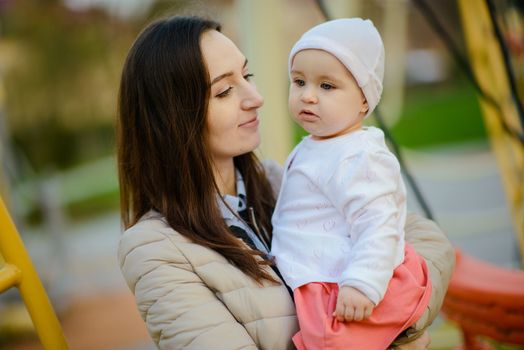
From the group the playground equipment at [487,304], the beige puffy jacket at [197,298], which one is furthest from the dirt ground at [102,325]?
the beige puffy jacket at [197,298]

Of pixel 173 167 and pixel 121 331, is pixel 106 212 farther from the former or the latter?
pixel 173 167

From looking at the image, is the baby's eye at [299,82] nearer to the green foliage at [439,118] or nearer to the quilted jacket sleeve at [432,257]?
the quilted jacket sleeve at [432,257]

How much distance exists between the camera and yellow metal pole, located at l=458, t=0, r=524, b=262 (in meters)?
2.64

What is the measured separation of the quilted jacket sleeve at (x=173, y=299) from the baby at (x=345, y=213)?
15 cm

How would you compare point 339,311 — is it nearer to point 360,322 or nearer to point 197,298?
point 360,322

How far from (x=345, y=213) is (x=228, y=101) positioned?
0.41m

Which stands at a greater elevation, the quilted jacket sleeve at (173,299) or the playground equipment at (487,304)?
the quilted jacket sleeve at (173,299)

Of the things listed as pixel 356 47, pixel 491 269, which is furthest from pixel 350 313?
pixel 491 269

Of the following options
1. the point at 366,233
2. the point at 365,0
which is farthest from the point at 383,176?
the point at 365,0

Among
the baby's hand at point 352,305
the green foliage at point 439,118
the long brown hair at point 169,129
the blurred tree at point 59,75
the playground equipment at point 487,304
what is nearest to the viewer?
the baby's hand at point 352,305

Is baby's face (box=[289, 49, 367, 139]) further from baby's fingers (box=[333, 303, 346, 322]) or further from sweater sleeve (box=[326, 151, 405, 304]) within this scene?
baby's fingers (box=[333, 303, 346, 322])

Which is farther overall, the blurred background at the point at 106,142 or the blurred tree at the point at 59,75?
the blurred tree at the point at 59,75

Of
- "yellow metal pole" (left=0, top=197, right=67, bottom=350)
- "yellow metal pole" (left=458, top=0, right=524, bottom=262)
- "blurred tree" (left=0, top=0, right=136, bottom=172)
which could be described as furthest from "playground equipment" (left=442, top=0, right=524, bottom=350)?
"blurred tree" (left=0, top=0, right=136, bottom=172)

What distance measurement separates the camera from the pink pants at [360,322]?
4.09 ft
